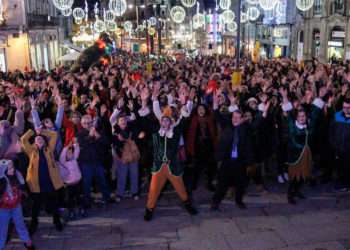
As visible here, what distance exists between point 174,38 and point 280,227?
61.3 metres

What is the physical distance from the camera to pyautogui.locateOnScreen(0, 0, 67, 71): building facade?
2833 centimetres

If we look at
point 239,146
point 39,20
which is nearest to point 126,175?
point 239,146

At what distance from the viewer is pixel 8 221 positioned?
5.60m

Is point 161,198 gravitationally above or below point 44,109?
below

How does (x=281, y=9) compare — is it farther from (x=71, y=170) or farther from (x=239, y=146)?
(x=71, y=170)

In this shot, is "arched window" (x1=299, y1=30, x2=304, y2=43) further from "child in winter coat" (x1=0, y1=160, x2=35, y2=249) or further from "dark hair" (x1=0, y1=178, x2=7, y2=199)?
"dark hair" (x1=0, y1=178, x2=7, y2=199)

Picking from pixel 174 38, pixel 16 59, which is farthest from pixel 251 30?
pixel 16 59

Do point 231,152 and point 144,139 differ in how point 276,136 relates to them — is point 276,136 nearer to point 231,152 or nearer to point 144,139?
point 231,152

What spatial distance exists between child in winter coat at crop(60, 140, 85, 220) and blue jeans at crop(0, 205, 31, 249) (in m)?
1.03

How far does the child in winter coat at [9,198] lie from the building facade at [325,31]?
2427 centimetres

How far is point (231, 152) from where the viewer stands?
6.66 meters

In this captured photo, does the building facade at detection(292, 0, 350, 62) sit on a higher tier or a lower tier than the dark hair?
higher

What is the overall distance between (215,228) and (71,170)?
2.34 metres

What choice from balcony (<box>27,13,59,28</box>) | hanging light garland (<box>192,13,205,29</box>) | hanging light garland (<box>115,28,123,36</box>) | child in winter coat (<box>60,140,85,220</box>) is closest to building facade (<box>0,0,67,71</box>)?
balcony (<box>27,13,59,28</box>)
